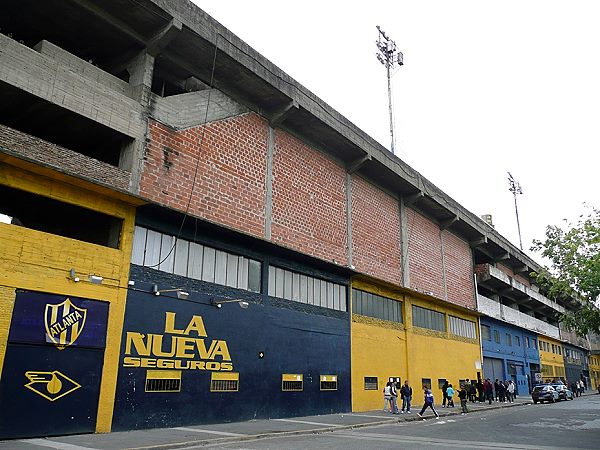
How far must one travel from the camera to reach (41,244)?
46.5 ft

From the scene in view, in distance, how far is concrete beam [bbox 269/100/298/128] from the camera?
2277 centimetres

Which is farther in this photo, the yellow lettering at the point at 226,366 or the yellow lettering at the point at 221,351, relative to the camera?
the yellow lettering at the point at 226,366

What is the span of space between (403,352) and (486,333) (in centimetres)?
1633

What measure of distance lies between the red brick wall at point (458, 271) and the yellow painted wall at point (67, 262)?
26928 mm

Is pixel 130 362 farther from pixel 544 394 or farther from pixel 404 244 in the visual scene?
pixel 544 394

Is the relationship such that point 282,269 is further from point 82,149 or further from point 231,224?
point 82,149

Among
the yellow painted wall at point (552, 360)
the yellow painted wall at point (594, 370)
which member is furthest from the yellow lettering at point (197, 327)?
the yellow painted wall at point (594, 370)

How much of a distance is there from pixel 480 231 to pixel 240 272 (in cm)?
2671

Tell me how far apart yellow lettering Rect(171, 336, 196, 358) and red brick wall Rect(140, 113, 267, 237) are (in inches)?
176

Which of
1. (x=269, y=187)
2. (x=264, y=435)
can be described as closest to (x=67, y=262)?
(x=264, y=435)

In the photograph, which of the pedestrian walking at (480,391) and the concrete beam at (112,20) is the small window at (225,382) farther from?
the pedestrian walking at (480,391)

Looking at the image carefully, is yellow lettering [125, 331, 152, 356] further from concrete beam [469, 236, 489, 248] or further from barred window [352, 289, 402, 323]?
concrete beam [469, 236, 489, 248]

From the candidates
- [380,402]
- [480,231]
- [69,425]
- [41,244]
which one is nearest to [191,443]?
[69,425]

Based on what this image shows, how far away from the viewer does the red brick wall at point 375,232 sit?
28125mm
